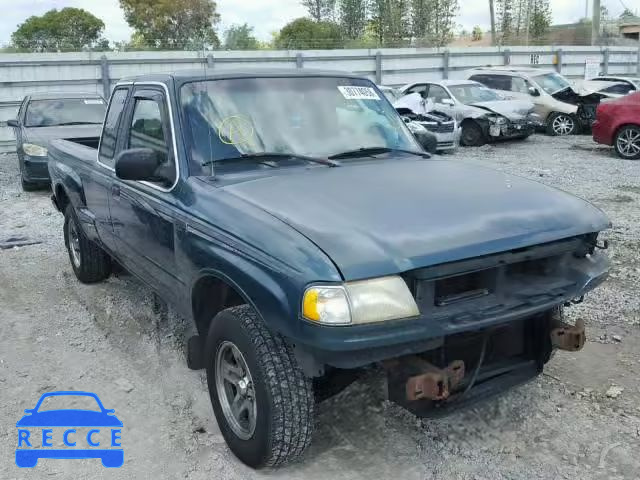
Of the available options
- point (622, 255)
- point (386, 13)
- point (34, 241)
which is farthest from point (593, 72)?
point (386, 13)

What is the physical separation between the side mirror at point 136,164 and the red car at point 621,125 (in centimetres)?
1100

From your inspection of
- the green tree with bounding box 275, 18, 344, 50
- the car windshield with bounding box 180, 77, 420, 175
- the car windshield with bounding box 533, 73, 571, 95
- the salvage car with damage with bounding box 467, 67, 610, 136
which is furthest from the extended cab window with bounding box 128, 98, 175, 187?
the green tree with bounding box 275, 18, 344, 50

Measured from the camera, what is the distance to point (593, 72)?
2444cm

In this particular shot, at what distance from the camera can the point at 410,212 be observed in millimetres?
2885

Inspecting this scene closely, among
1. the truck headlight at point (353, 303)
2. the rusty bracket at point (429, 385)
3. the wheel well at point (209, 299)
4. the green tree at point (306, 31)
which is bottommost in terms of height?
the rusty bracket at point (429, 385)

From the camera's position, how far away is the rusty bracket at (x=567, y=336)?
306 centimetres

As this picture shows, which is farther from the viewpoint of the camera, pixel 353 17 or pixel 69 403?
pixel 353 17

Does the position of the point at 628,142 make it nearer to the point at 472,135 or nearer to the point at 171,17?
the point at 472,135

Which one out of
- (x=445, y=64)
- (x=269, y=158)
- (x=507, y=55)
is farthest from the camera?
(x=507, y=55)

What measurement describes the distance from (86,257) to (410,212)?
12.5 ft

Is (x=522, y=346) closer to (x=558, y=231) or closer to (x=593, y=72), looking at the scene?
(x=558, y=231)

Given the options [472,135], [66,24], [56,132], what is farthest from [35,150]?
[66,24]

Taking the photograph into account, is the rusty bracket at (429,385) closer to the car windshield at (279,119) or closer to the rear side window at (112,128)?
the car windshield at (279,119)

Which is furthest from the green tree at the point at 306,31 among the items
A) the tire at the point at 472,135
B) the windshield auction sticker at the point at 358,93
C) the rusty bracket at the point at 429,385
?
the rusty bracket at the point at 429,385
